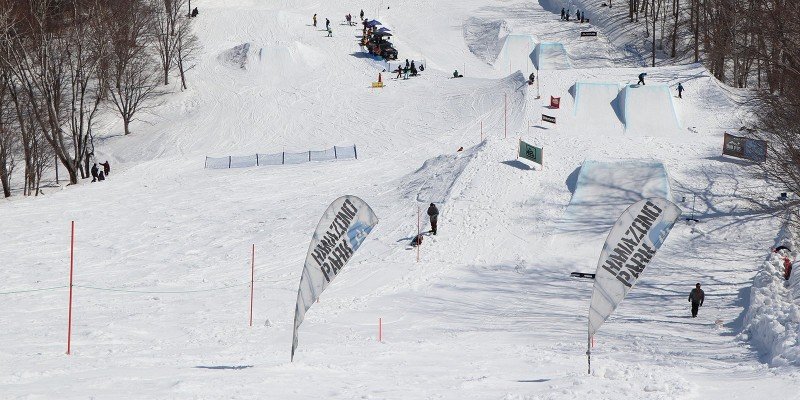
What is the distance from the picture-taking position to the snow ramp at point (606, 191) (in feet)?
103

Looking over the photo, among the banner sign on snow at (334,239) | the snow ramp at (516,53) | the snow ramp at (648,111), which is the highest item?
the banner sign on snow at (334,239)

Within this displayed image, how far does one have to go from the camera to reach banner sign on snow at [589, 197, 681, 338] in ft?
46.6

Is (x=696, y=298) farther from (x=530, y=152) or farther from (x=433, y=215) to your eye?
(x=530, y=152)

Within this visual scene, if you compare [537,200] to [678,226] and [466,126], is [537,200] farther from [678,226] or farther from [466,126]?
[466,126]

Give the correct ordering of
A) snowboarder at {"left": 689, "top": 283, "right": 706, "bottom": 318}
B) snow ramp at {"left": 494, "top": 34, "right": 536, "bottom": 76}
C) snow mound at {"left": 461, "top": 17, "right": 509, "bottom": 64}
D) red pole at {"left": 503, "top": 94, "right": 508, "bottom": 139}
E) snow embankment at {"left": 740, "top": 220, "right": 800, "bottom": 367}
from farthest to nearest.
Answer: snow mound at {"left": 461, "top": 17, "right": 509, "bottom": 64} → snow ramp at {"left": 494, "top": 34, "right": 536, "bottom": 76} → red pole at {"left": 503, "top": 94, "right": 508, "bottom": 139} → snowboarder at {"left": 689, "top": 283, "right": 706, "bottom": 318} → snow embankment at {"left": 740, "top": 220, "right": 800, "bottom": 367}

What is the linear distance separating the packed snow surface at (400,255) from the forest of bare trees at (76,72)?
227 cm

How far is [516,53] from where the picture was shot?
6775 centimetres

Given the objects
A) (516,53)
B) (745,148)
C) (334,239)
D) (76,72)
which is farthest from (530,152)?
(516,53)

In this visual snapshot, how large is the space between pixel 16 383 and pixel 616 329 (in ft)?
41.7

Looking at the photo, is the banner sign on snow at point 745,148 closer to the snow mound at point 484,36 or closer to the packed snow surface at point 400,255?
the packed snow surface at point 400,255

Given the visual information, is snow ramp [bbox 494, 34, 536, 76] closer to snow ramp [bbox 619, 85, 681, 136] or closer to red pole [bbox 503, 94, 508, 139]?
red pole [bbox 503, 94, 508, 139]

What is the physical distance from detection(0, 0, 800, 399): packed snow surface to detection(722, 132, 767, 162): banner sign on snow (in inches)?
17.1

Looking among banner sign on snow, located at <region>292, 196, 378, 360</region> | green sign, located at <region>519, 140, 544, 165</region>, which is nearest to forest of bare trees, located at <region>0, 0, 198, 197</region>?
green sign, located at <region>519, 140, 544, 165</region>

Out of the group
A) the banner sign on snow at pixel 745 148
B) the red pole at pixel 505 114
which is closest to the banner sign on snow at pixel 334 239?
the banner sign on snow at pixel 745 148
